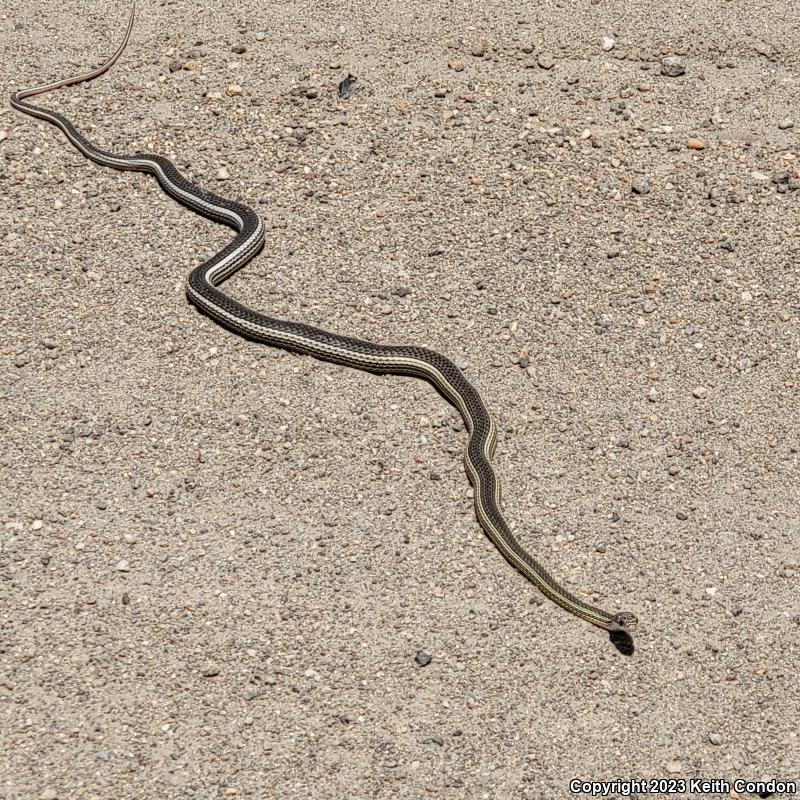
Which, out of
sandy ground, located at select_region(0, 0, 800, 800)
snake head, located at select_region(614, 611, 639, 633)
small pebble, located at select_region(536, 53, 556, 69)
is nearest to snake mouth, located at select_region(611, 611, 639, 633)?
snake head, located at select_region(614, 611, 639, 633)

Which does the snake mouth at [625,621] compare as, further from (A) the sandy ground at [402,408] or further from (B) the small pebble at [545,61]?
(B) the small pebble at [545,61]

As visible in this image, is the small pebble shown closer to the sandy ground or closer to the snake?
the sandy ground

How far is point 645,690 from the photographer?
705cm

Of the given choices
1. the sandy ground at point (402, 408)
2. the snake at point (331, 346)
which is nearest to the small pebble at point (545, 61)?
the sandy ground at point (402, 408)

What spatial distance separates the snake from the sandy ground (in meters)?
0.15

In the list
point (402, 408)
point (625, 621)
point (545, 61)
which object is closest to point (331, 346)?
point (402, 408)

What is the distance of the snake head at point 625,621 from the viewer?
715cm

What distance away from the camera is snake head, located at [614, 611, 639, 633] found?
7.15 m

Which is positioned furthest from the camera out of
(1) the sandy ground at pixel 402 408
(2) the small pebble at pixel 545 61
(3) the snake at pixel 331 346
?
(2) the small pebble at pixel 545 61

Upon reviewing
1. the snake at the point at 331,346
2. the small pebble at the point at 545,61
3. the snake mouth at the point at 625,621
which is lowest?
the snake mouth at the point at 625,621

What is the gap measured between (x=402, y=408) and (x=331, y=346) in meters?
0.82

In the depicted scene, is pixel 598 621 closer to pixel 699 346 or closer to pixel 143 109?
pixel 699 346

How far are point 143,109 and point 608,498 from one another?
6.75 meters

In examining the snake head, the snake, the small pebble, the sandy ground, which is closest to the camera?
the sandy ground
